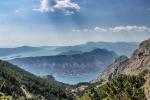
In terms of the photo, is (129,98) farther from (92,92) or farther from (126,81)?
(92,92)

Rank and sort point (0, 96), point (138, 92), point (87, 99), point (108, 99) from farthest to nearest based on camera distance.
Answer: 1. point (87, 99)
2. point (108, 99)
3. point (138, 92)
4. point (0, 96)

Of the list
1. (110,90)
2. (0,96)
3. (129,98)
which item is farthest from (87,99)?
(0,96)

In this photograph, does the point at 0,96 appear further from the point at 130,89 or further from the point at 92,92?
the point at 92,92

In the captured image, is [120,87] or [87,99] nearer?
[120,87]

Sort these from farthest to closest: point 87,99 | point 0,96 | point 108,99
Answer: point 87,99 → point 108,99 → point 0,96

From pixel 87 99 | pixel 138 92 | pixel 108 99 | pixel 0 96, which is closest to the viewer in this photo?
pixel 0 96

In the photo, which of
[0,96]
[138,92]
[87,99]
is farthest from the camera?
[87,99]

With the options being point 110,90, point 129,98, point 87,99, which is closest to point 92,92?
point 87,99

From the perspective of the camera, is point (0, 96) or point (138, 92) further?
point (138, 92)
